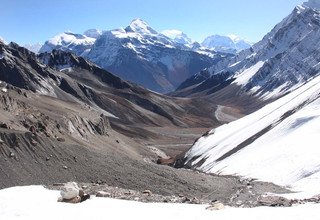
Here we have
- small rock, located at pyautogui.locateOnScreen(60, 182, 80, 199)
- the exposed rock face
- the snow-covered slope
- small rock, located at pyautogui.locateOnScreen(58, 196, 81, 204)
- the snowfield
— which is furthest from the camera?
the exposed rock face

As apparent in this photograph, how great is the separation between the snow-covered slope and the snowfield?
20.2 m

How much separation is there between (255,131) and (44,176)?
47.7 m

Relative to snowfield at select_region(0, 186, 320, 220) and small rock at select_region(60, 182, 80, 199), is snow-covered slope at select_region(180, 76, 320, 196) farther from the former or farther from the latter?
small rock at select_region(60, 182, 80, 199)

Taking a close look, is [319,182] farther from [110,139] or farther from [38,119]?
[110,139]

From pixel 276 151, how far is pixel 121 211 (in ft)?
134

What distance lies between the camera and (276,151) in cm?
6359

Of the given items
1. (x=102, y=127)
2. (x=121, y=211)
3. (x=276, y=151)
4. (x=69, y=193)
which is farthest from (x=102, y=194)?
(x=102, y=127)

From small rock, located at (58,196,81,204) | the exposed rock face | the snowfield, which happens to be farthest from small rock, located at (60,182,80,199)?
the exposed rock face

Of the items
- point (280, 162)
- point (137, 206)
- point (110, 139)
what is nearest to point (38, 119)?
point (110, 139)

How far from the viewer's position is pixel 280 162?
58.8 m

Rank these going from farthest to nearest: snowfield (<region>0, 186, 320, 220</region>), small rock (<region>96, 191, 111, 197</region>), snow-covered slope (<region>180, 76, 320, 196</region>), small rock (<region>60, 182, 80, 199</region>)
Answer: snow-covered slope (<region>180, 76, 320, 196</region>) < small rock (<region>96, 191, 111, 197</region>) < small rock (<region>60, 182, 80, 199</region>) < snowfield (<region>0, 186, 320, 220</region>)

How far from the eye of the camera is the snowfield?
80.1 ft

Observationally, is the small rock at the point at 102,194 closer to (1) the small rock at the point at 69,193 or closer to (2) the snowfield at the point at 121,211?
(2) the snowfield at the point at 121,211

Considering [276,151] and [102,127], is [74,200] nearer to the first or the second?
[276,151]
